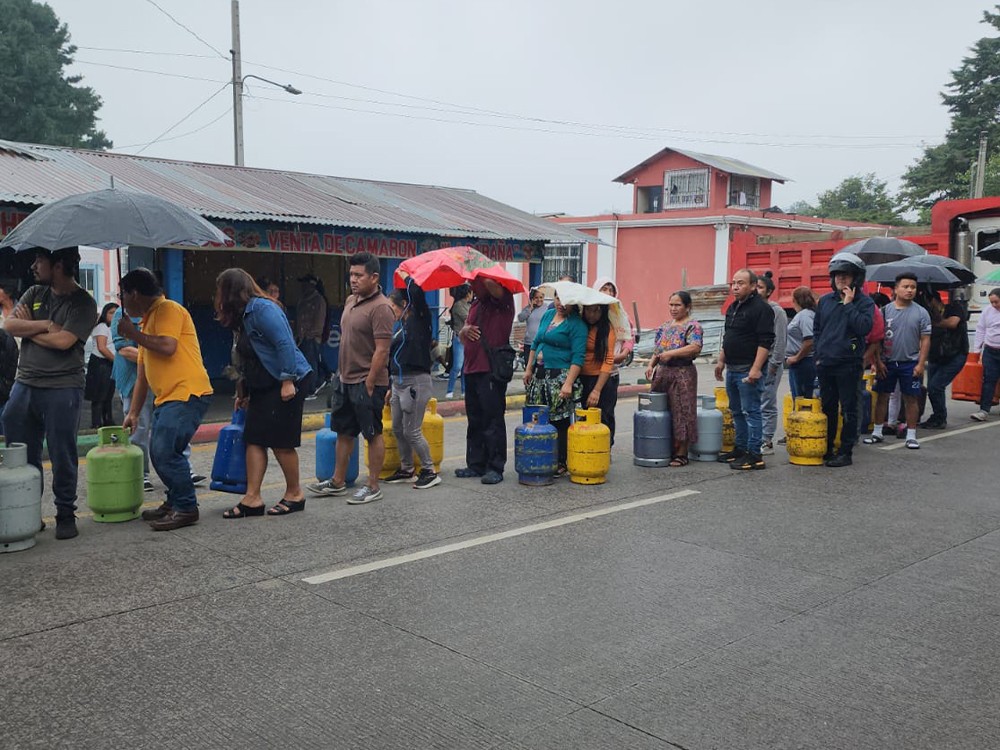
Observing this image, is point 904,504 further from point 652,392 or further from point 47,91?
point 47,91

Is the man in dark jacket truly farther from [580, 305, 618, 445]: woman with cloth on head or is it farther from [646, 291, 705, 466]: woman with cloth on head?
[580, 305, 618, 445]: woman with cloth on head

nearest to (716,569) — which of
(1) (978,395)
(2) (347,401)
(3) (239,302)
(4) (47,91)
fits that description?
(2) (347,401)

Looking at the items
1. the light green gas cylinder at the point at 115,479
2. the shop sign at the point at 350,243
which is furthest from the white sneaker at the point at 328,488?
the shop sign at the point at 350,243

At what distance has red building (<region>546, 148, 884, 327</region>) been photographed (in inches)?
1202

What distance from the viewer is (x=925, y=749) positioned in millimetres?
3523

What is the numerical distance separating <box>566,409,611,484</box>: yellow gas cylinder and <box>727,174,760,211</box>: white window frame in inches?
1173

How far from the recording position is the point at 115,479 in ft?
21.5

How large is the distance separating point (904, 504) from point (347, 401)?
451 cm

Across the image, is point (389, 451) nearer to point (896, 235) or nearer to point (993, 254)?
point (993, 254)

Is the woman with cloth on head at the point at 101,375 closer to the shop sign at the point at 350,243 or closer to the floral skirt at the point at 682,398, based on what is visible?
the shop sign at the point at 350,243

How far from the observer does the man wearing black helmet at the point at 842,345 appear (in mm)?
9031

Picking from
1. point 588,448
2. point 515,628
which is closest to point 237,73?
point 588,448

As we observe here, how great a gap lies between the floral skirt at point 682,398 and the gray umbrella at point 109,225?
4585mm

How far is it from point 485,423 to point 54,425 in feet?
11.6
